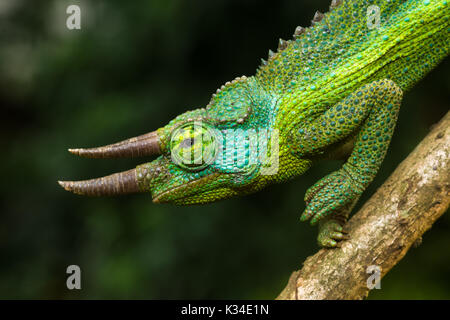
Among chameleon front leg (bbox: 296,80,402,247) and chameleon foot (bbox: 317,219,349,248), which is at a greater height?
chameleon front leg (bbox: 296,80,402,247)

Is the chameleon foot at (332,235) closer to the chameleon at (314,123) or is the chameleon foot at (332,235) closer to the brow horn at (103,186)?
the chameleon at (314,123)

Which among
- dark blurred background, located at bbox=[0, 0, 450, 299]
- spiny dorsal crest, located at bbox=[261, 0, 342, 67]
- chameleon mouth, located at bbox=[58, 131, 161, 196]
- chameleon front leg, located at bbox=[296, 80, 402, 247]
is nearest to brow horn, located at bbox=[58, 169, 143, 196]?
chameleon mouth, located at bbox=[58, 131, 161, 196]

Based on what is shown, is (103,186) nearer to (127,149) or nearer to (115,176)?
(115,176)

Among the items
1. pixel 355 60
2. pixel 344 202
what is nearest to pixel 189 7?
pixel 355 60

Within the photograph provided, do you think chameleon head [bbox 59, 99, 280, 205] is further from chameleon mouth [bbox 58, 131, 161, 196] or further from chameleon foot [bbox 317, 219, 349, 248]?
chameleon foot [bbox 317, 219, 349, 248]

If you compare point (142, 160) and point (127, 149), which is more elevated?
point (142, 160)

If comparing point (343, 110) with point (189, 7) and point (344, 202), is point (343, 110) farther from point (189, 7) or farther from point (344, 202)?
point (189, 7)

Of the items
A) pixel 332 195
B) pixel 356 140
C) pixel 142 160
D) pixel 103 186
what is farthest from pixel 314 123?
pixel 142 160
